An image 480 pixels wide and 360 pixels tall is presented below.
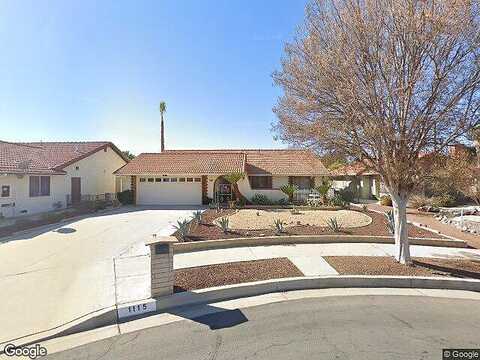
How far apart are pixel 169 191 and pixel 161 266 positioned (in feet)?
58.0

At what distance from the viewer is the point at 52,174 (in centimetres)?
1866

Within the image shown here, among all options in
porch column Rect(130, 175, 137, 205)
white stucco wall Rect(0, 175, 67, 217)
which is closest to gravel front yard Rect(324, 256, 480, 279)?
white stucco wall Rect(0, 175, 67, 217)

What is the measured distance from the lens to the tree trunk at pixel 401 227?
800 centimetres

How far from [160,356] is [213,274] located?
309 centimetres

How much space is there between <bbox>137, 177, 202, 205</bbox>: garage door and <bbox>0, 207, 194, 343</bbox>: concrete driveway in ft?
29.4

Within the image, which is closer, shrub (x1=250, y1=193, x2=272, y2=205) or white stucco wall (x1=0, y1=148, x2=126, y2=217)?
white stucco wall (x1=0, y1=148, x2=126, y2=217)

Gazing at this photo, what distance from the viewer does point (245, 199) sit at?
22.3 metres

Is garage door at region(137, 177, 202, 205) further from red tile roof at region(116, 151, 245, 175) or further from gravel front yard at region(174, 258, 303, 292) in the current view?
gravel front yard at region(174, 258, 303, 292)

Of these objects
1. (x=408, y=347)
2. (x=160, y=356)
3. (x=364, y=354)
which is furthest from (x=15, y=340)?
(x=408, y=347)

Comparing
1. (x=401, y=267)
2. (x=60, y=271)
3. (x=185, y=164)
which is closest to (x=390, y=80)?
(x=401, y=267)

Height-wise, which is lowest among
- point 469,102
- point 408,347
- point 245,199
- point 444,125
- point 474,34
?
point 408,347

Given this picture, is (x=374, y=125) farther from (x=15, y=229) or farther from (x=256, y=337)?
(x=15, y=229)

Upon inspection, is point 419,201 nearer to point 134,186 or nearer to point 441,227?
point 441,227

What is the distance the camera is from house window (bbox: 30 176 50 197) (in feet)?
58.0
